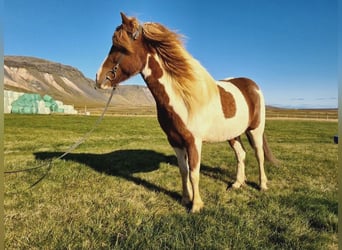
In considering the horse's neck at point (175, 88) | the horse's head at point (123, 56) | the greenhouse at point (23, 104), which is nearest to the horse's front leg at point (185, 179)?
the horse's neck at point (175, 88)

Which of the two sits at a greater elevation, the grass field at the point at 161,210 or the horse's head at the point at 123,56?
the horse's head at the point at 123,56

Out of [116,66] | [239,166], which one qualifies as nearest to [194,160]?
[116,66]

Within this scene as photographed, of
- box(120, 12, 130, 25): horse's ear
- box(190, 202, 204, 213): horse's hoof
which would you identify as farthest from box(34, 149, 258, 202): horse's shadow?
box(120, 12, 130, 25): horse's ear

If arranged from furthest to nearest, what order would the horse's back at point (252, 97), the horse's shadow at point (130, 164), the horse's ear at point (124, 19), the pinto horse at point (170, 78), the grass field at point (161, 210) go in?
the horse's shadow at point (130, 164) → the horse's back at point (252, 97) → the pinto horse at point (170, 78) → the horse's ear at point (124, 19) → the grass field at point (161, 210)

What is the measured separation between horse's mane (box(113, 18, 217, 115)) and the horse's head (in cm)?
3

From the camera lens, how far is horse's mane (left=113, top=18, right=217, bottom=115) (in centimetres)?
365

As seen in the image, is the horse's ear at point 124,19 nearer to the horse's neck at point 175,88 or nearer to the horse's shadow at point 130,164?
the horse's neck at point 175,88

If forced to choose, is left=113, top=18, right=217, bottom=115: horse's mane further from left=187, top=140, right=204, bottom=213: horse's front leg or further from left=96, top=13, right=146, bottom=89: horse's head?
left=187, top=140, right=204, bottom=213: horse's front leg

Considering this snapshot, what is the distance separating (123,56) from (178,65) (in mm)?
745

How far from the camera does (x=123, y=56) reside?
360 centimetres

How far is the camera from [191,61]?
3.80m

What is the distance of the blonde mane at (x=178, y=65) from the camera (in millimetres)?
3652

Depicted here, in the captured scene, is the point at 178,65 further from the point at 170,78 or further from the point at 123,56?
the point at 123,56

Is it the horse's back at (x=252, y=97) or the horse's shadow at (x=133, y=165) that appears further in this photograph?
the horse's shadow at (x=133, y=165)
